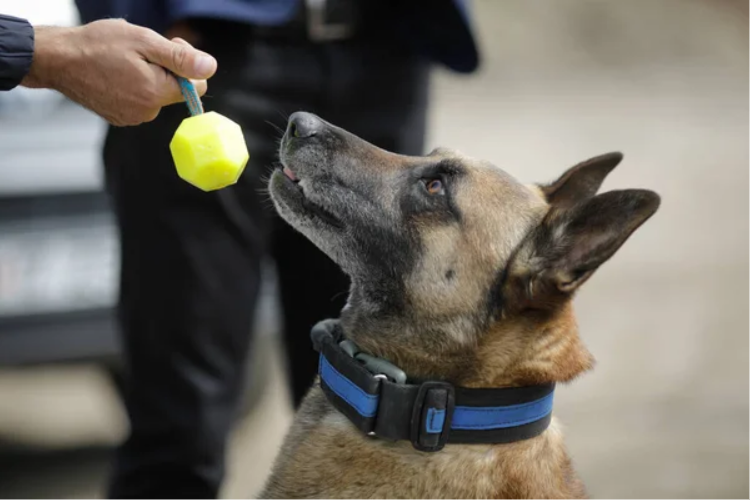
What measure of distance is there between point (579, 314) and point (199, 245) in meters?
3.56

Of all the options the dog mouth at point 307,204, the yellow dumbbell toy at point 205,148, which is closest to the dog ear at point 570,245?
the dog mouth at point 307,204

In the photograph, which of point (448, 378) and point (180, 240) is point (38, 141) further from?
point (448, 378)

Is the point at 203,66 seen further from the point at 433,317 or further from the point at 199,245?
the point at 199,245

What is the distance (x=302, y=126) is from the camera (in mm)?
2404

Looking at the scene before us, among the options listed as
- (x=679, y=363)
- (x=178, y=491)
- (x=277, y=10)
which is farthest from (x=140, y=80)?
(x=679, y=363)

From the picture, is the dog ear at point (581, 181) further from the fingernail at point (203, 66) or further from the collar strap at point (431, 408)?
the fingernail at point (203, 66)

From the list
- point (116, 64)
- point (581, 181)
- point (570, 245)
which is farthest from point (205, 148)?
point (581, 181)

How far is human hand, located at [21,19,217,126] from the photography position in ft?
6.73

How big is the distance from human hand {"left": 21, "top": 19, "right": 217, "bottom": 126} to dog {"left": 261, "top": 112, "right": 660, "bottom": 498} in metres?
0.40

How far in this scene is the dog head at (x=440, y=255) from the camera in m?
2.37

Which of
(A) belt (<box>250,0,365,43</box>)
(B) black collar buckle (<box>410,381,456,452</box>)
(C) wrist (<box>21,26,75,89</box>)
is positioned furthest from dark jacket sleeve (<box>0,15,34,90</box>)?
(B) black collar buckle (<box>410,381,456,452</box>)

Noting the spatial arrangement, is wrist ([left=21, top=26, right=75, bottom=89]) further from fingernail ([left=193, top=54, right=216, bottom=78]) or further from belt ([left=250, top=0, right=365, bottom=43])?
belt ([left=250, top=0, right=365, bottom=43])

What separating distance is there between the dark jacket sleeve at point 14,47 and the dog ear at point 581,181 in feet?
4.39

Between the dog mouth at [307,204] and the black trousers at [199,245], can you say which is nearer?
the dog mouth at [307,204]
